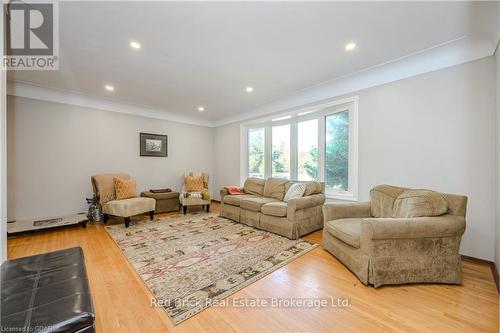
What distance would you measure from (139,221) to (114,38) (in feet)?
10.5

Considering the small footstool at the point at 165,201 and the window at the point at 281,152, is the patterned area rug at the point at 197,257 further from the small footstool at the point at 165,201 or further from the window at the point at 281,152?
the window at the point at 281,152

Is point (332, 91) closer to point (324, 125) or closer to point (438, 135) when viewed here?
point (324, 125)

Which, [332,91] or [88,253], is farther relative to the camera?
[332,91]

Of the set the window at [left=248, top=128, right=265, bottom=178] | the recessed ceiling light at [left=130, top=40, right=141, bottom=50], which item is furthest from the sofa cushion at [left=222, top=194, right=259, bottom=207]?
the recessed ceiling light at [left=130, top=40, right=141, bottom=50]

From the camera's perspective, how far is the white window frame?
342 centimetres

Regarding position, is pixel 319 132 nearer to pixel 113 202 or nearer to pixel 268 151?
pixel 268 151

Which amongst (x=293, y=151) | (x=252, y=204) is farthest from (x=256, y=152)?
(x=252, y=204)

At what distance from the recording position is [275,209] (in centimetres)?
332

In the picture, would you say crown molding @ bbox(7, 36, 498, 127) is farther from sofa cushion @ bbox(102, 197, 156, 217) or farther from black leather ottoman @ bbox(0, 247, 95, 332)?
black leather ottoman @ bbox(0, 247, 95, 332)

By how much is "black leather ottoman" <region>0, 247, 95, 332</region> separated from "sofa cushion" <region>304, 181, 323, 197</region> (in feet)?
9.72

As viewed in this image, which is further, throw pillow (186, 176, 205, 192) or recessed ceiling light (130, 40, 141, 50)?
throw pillow (186, 176, 205, 192)

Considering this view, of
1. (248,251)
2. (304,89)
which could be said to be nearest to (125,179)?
(248,251)

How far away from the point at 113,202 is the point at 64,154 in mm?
1465

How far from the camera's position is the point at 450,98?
2.54 metres
